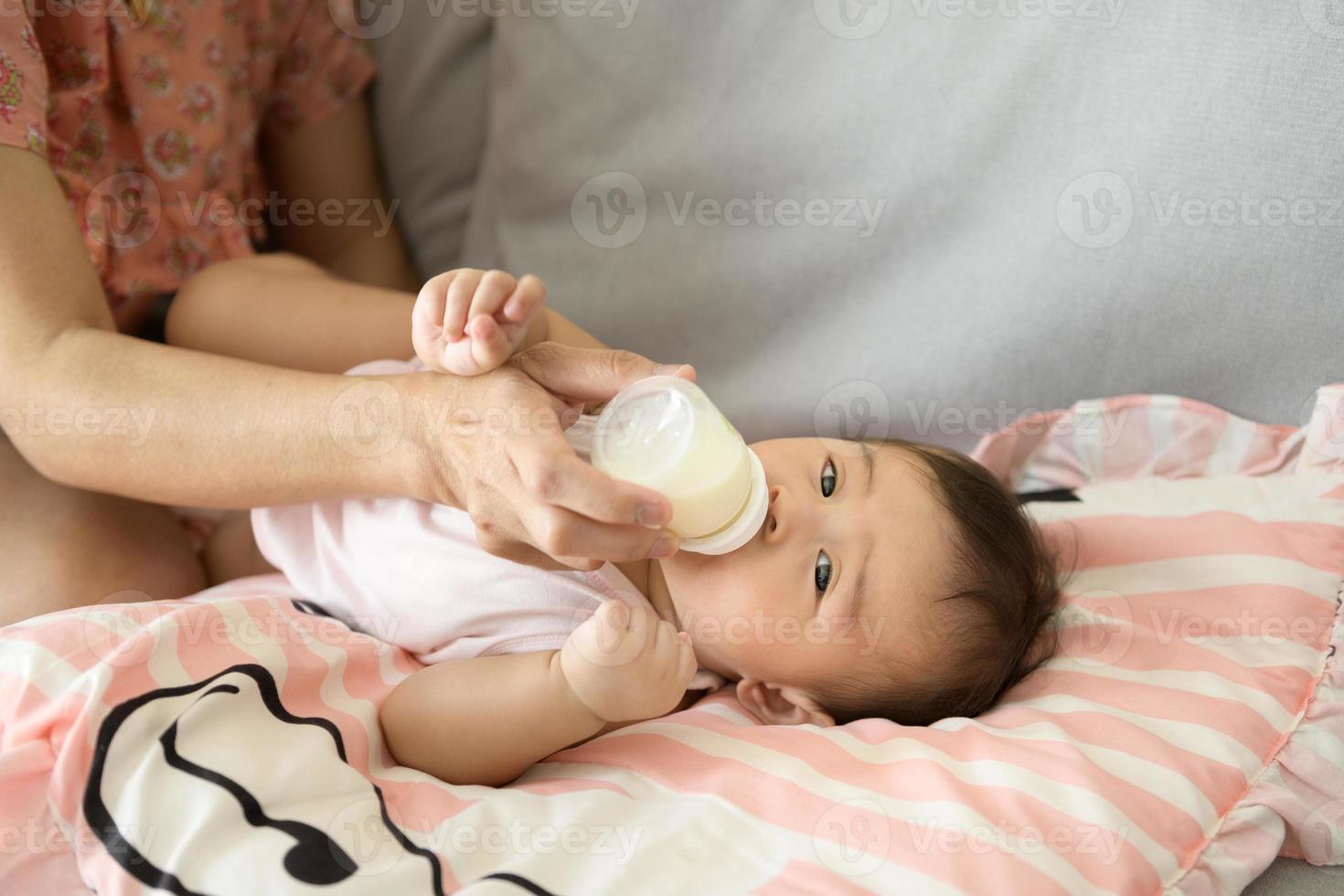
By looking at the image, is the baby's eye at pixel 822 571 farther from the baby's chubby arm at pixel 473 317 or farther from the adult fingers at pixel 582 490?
the baby's chubby arm at pixel 473 317

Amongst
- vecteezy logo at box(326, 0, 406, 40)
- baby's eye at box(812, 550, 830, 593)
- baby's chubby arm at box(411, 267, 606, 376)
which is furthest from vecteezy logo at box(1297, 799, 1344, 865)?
vecteezy logo at box(326, 0, 406, 40)

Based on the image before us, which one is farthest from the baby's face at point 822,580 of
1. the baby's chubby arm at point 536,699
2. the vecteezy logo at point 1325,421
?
the vecteezy logo at point 1325,421

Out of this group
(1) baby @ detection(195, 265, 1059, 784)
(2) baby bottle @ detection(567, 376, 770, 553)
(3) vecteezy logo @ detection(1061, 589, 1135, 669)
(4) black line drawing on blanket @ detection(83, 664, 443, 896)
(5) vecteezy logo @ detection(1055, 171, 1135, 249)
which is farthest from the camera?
(5) vecteezy logo @ detection(1055, 171, 1135, 249)

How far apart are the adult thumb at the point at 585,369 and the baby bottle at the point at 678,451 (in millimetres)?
26

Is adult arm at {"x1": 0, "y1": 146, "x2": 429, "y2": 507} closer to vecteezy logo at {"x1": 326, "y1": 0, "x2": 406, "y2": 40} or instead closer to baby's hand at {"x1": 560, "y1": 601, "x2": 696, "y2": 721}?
baby's hand at {"x1": 560, "y1": 601, "x2": 696, "y2": 721}

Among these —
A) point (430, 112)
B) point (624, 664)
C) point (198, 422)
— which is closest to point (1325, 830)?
point (624, 664)

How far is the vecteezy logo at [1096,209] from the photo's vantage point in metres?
1.29

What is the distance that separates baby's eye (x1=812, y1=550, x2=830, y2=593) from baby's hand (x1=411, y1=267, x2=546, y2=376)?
1.36 ft

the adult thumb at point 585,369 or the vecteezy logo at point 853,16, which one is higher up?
the vecteezy logo at point 853,16

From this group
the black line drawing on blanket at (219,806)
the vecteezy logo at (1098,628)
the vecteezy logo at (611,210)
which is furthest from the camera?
the vecteezy logo at (611,210)

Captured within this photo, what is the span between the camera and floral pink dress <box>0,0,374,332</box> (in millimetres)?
1253

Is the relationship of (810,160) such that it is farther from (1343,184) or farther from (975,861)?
(975,861)

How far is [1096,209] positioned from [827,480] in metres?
0.49

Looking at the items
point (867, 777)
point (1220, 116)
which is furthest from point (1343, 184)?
point (867, 777)
